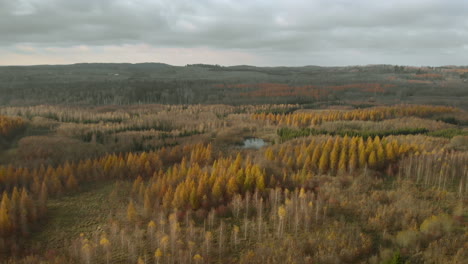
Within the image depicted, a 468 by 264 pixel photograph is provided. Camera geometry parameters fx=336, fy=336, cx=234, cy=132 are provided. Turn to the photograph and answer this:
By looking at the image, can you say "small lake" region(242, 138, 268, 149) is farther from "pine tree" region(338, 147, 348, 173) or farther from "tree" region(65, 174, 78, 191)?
"tree" region(65, 174, 78, 191)

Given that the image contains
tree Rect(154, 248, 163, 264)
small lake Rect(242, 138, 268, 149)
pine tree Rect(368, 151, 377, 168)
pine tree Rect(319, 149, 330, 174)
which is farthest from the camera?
small lake Rect(242, 138, 268, 149)

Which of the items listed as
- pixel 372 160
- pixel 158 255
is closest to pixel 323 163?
pixel 372 160

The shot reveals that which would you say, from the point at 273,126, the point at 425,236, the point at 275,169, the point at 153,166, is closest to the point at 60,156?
the point at 153,166

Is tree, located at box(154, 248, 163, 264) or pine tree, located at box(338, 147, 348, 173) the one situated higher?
pine tree, located at box(338, 147, 348, 173)

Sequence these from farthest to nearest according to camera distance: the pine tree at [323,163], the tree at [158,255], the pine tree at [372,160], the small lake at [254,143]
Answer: the small lake at [254,143]
the pine tree at [323,163]
the pine tree at [372,160]
the tree at [158,255]

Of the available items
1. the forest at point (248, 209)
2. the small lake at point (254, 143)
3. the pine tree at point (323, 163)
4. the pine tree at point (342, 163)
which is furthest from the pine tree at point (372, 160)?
the small lake at point (254, 143)

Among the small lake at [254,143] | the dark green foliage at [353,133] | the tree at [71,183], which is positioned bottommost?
the small lake at [254,143]

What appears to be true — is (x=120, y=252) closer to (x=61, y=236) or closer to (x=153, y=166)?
(x=61, y=236)

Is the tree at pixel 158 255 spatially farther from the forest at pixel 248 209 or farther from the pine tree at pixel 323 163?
the pine tree at pixel 323 163

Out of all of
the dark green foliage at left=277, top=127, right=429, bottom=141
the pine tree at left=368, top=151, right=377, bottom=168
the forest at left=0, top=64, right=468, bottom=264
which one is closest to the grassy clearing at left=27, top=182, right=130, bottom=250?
the forest at left=0, top=64, right=468, bottom=264
